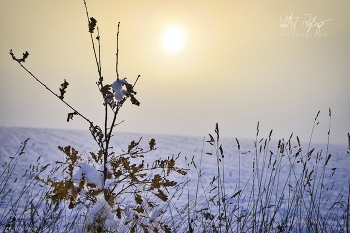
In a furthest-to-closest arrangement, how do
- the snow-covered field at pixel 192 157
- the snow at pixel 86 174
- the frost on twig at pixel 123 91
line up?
the snow-covered field at pixel 192 157 → the frost on twig at pixel 123 91 → the snow at pixel 86 174


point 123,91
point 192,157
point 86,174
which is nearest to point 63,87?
point 123,91

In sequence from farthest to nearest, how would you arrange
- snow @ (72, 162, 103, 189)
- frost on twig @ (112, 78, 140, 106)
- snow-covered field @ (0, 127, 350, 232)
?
snow-covered field @ (0, 127, 350, 232) < frost on twig @ (112, 78, 140, 106) < snow @ (72, 162, 103, 189)

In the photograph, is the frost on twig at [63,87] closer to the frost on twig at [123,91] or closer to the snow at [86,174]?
the frost on twig at [123,91]

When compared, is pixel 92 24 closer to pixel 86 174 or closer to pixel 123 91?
pixel 123 91

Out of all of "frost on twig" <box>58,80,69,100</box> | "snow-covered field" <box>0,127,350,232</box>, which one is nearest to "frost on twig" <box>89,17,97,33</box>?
"frost on twig" <box>58,80,69,100</box>

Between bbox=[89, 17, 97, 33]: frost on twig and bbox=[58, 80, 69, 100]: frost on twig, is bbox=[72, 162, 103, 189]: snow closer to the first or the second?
bbox=[58, 80, 69, 100]: frost on twig

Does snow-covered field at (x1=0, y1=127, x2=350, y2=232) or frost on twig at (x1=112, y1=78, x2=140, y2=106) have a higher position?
frost on twig at (x1=112, y1=78, x2=140, y2=106)

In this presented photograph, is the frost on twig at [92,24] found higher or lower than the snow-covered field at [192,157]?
higher

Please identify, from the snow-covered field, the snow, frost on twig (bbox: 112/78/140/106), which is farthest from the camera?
the snow-covered field

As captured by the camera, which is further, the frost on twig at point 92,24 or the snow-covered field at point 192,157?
the snow-covered field at point 192,157

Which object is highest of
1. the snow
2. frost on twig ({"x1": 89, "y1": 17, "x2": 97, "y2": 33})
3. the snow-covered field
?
frost on twig ({"x1": 89, "y1": 17, "x2": 97, "y2": 33})

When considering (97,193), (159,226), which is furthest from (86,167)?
(159,226)

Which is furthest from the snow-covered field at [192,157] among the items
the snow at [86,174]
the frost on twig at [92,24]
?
the frost on twig at [92,24]

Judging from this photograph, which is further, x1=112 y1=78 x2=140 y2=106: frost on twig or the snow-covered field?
the snow-covered field
